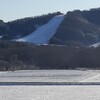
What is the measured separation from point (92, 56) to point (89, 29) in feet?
160

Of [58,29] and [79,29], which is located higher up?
[58,29]

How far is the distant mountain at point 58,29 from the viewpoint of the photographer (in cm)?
9631

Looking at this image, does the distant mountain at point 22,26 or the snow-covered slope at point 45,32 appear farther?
the distant mountain at point 22,26

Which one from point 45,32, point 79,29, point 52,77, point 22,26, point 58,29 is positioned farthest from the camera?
point 22,26

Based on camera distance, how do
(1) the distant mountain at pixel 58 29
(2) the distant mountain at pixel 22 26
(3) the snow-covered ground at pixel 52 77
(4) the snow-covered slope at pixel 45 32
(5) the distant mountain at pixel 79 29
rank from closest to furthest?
1. (3) the snow-covered ground at pixel 52 77
2. (5) the distant mountain at pixel 79 29
3. (1) the distant mountain at pixel 58 29
4. (4) the snow-covered slope at pixel 45 32
5. (2) the distant mountain at pixel 22 26

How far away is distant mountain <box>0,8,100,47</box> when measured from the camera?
96312 mm

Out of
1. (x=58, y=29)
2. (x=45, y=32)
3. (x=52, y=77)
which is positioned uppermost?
(x=58, y=29)

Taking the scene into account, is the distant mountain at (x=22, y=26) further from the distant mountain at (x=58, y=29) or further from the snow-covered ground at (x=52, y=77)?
the snow-covered ground at (x=52, y=77)

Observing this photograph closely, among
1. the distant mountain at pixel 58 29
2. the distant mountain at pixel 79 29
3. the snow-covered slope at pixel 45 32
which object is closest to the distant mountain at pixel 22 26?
the distant mountain at pixel 58 29

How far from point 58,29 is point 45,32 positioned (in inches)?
155

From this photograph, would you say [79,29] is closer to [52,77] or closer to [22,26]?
[22,26]

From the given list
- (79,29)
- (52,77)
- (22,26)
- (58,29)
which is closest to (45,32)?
(58,29)

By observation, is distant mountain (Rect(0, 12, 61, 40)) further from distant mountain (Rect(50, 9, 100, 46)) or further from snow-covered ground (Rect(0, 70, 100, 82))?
snow-covered ground (Rect(0, 70, 100, 82))

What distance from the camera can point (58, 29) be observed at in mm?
103875
